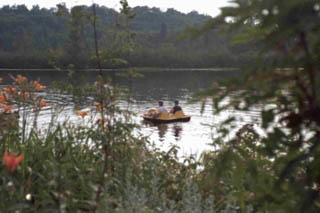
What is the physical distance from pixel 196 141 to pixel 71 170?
14110mm

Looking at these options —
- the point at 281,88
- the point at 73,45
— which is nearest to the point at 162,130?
the point at 281,88

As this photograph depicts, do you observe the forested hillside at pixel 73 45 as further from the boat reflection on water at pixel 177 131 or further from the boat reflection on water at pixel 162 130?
the boat reflection on water at pixel 177 131

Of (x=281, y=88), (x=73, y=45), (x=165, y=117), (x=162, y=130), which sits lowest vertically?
(x=162, y=130)

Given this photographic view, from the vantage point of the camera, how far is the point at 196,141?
17.6 m

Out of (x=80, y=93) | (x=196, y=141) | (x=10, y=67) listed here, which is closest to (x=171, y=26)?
(x=10, y=67)

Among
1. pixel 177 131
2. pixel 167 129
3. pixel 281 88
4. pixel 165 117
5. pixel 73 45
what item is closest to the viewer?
pixel 281 88

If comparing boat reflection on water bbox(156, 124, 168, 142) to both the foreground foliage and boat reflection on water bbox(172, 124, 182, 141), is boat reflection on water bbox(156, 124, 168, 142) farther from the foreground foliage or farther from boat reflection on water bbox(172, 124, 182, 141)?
the foreground foliage

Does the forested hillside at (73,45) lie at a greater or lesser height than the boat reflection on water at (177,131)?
greater

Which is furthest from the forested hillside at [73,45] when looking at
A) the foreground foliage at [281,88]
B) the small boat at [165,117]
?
the foreground foliage at [281,88]

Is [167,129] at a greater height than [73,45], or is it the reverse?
[73,45]

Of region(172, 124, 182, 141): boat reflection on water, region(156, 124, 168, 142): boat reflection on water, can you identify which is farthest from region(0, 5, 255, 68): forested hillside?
region(172, 124, 182, 141): boat reflection on water

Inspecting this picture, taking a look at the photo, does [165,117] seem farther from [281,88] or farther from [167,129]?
[281,88]

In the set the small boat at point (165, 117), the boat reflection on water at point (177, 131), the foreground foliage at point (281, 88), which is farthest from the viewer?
the small boat at point (165, 117)

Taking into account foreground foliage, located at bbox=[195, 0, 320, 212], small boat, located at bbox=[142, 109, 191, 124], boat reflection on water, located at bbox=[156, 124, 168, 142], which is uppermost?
foreground foliage, located at bbox=[195, 0, 320, 212]
